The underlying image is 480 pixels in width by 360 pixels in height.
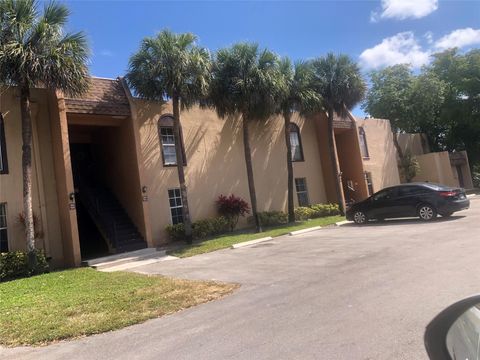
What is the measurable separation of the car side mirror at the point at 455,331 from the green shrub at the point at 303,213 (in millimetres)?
21074

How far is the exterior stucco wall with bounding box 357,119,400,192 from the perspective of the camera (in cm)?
2989

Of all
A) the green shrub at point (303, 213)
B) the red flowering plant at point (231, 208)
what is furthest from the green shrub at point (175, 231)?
the green shrub at point (303, 213)

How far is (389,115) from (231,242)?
977 inches

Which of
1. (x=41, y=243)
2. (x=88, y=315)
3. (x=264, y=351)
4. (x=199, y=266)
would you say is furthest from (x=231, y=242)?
(x=264, y=351)

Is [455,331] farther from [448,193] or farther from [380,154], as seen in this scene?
[380,154]

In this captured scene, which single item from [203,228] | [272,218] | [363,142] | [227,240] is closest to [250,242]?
[227,240]

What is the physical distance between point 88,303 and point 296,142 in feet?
63.1

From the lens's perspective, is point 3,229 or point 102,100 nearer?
point 3,229

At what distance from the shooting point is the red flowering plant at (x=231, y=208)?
20531mm

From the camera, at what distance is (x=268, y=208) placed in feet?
75.6

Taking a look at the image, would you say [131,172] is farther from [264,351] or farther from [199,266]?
[264,351]

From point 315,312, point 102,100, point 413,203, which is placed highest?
point 102,100

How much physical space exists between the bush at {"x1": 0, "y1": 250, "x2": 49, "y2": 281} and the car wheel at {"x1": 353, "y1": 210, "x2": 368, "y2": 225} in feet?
41.3

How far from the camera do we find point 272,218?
21.8m
